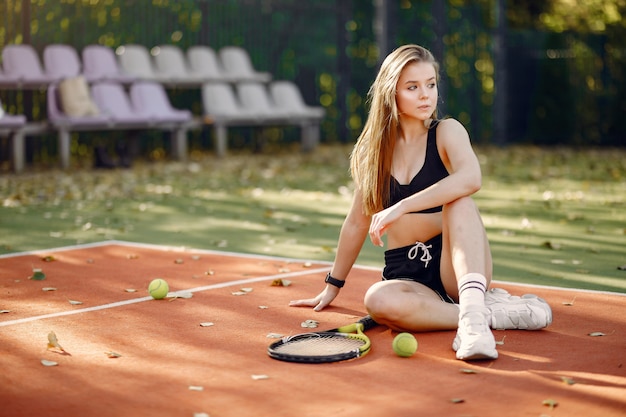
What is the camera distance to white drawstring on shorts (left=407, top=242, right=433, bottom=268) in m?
4.63

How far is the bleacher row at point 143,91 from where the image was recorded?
45.2 ft

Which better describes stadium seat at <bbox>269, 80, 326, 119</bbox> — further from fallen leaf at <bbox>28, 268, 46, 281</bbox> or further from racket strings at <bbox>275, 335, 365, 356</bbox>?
racket strings at <bbox>275, 335, 365, 356</bbox>

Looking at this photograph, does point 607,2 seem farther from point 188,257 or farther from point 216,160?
point 188,257

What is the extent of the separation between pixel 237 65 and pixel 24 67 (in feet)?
14.4

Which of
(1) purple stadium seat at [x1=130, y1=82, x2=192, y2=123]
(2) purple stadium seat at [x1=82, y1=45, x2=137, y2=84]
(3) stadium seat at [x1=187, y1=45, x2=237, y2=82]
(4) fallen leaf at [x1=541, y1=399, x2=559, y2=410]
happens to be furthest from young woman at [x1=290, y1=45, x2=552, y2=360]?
(3) stadium seat at [x1=187, y1=45, x2=237, y2=82]

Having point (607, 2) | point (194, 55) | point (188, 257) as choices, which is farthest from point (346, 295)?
point (607, 2)

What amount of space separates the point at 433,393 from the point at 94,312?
7.12ft

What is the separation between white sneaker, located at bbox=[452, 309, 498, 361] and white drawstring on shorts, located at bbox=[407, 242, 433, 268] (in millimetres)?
601

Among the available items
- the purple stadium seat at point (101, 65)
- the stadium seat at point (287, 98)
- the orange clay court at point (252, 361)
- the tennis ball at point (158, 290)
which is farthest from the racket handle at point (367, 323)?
the stadium seat at point (287, 98)

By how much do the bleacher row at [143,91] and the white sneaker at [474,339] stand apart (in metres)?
9.94

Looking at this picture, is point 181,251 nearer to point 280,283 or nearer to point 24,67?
point 280,283

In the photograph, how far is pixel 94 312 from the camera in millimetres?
5039

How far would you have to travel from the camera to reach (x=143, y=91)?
1523 cm

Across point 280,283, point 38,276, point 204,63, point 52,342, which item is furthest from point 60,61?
point 52,342
